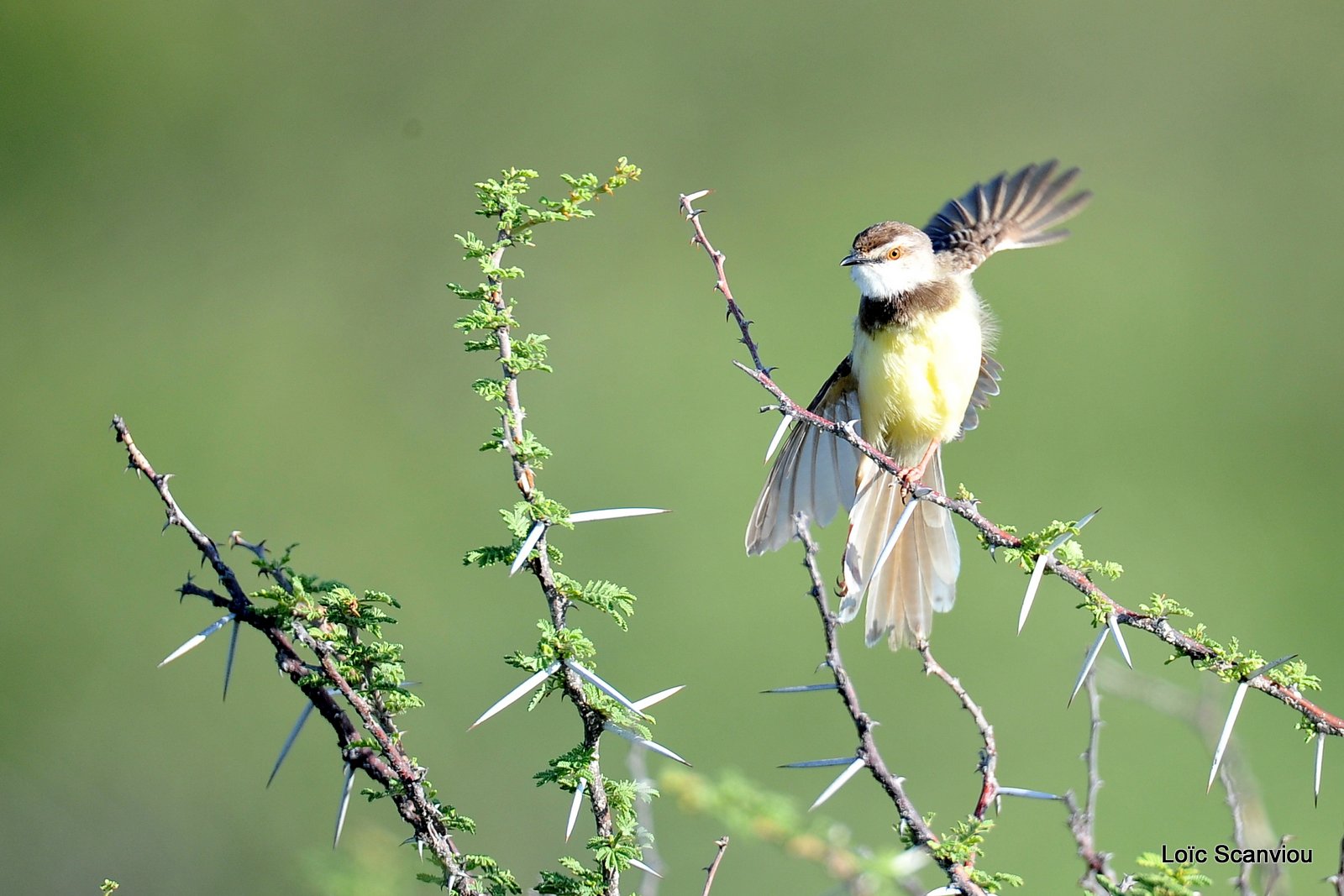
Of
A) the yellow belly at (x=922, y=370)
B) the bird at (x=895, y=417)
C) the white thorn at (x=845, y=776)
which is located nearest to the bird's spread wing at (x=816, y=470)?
the bird at (x=895, y=417)

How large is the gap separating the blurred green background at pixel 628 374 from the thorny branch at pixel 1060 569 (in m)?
3.15

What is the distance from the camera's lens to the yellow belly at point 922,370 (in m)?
4.85

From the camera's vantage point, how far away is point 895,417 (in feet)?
16.5

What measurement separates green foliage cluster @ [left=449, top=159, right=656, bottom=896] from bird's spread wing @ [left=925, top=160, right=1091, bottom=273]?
346 centimetres

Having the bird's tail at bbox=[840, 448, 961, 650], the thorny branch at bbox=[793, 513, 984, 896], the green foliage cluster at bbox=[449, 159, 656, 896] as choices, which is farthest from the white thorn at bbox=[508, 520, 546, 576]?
the bird's tail at bbox=[840, 448, 961, 650]

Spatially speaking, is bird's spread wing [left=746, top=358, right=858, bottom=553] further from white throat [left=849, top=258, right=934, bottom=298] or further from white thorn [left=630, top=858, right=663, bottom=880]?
white thorn [left=630, top=858, right=663, bottom=880]

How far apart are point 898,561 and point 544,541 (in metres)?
2.71

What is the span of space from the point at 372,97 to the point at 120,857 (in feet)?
31.8

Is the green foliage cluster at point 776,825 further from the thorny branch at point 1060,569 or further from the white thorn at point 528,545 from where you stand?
the thorny branch at point 1060,569

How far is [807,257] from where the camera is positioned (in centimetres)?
1312

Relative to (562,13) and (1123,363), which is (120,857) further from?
(562,13)

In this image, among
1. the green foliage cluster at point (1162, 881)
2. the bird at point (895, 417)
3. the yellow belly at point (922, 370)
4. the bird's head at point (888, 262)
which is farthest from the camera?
the bird's head at point (888, 262)

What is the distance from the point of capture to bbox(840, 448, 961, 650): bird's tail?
4527 mm

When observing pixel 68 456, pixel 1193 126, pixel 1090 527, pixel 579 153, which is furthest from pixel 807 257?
pixel 68 456
